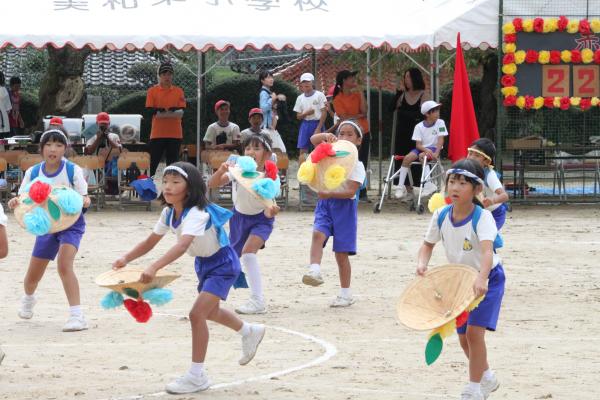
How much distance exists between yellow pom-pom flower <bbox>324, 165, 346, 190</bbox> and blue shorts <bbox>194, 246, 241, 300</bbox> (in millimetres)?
2550

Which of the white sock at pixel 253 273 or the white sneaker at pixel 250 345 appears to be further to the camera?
the white sock at pixel 253 273

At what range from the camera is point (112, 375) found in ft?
24.3

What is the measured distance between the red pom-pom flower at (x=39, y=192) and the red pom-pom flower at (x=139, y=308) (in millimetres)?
1863

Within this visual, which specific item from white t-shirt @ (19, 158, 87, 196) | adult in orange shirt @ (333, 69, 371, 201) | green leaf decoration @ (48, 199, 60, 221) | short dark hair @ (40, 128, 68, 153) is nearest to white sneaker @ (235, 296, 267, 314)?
white t-shirt @ (19, 158, 87, 196)

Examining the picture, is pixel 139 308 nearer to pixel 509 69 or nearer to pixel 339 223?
pixel 339 223

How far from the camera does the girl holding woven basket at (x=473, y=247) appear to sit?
6.57m

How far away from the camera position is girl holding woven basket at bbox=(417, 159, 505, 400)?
6574 mm

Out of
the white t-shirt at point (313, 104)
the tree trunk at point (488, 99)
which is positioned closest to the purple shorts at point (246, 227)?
the white t-shirt at point (313, 104)

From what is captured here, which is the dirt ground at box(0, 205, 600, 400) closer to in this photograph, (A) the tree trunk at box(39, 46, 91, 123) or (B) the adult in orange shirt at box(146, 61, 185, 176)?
(B) the adult in orange shirt at box(146, 61, 185, 176)

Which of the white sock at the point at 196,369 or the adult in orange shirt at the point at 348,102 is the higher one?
the adult in orange shirt at the point at 348,102

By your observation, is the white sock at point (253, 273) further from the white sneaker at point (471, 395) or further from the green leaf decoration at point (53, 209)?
the white sneaker at point (471, 395)

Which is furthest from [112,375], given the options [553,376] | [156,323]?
[553,376]

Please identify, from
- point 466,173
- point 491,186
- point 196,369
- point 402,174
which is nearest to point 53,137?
point 196,369

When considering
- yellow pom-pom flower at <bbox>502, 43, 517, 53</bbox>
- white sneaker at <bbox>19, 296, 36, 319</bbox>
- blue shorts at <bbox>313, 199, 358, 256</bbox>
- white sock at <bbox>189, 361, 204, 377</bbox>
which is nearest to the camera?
white sock at <bbox>189, 361, 204, 377</bbox>
